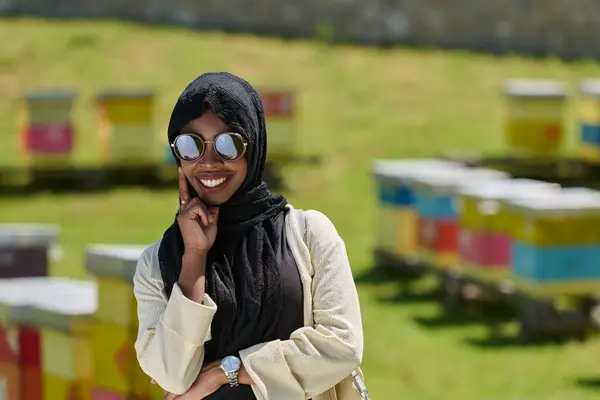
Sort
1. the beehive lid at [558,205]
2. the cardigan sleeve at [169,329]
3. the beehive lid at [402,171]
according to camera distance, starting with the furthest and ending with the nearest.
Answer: the beehive lid at [402,171] < the beehive lid at [558,205] < the cardigan sleeve at [169,329]

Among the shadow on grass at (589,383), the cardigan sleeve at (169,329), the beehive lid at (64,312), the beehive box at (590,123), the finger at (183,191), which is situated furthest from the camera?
the beehive box at (590,123)

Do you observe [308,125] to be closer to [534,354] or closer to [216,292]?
[534,354]

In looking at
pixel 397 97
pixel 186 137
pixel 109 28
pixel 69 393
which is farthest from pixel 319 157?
pixel 186 137

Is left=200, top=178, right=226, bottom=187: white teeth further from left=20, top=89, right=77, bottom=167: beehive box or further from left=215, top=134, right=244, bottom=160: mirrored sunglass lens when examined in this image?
left=20, top=89, right=77, bottom=167: beehive box

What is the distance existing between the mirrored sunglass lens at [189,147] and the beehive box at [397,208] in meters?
7.00

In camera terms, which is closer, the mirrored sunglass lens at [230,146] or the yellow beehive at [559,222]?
the mirrored sunglass lens at [230,146]

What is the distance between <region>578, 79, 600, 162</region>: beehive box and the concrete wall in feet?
21.3

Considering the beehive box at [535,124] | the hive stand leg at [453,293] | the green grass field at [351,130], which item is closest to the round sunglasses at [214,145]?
the green grass field at [351,130]

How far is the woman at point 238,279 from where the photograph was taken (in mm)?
3002

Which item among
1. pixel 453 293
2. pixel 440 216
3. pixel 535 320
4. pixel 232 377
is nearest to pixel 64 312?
pixel 232 377

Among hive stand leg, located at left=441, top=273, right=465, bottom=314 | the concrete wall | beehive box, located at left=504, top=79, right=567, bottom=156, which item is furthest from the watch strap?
the concrete wall

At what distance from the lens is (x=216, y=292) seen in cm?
301

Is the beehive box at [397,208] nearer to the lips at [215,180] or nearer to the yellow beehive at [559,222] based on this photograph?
the yellow beehive at [559,222]

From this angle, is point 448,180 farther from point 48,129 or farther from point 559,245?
point 48,129
